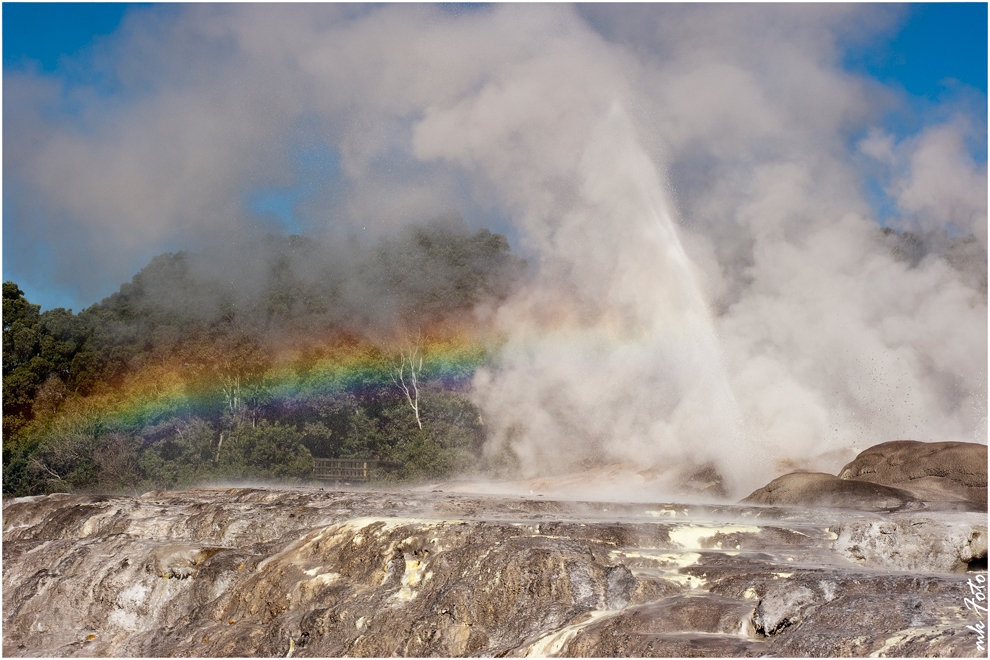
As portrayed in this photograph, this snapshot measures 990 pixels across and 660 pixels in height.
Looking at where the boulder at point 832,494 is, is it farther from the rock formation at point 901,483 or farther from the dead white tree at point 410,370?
the dead white tree at point 410,370

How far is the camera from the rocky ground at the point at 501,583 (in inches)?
324

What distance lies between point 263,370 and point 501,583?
3483 cm

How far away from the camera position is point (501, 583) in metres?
10.2

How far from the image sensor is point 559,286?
1465 inches

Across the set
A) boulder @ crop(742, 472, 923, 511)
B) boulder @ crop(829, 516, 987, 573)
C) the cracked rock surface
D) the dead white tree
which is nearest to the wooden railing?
the dead white tree

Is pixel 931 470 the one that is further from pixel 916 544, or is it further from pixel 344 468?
pixel 344 468

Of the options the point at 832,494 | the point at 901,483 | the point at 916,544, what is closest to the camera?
the point at 916,544

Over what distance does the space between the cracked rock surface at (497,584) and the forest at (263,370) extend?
75.4 ft

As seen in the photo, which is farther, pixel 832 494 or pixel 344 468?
pixel 344 468

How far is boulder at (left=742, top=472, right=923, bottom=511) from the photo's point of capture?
15.7m

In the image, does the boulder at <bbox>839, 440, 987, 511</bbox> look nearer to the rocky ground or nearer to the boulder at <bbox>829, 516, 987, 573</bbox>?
the rocky ground

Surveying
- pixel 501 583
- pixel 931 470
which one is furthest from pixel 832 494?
pixel 501 583

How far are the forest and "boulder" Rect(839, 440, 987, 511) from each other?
21120mm

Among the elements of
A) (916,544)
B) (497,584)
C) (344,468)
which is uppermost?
(344,468)
